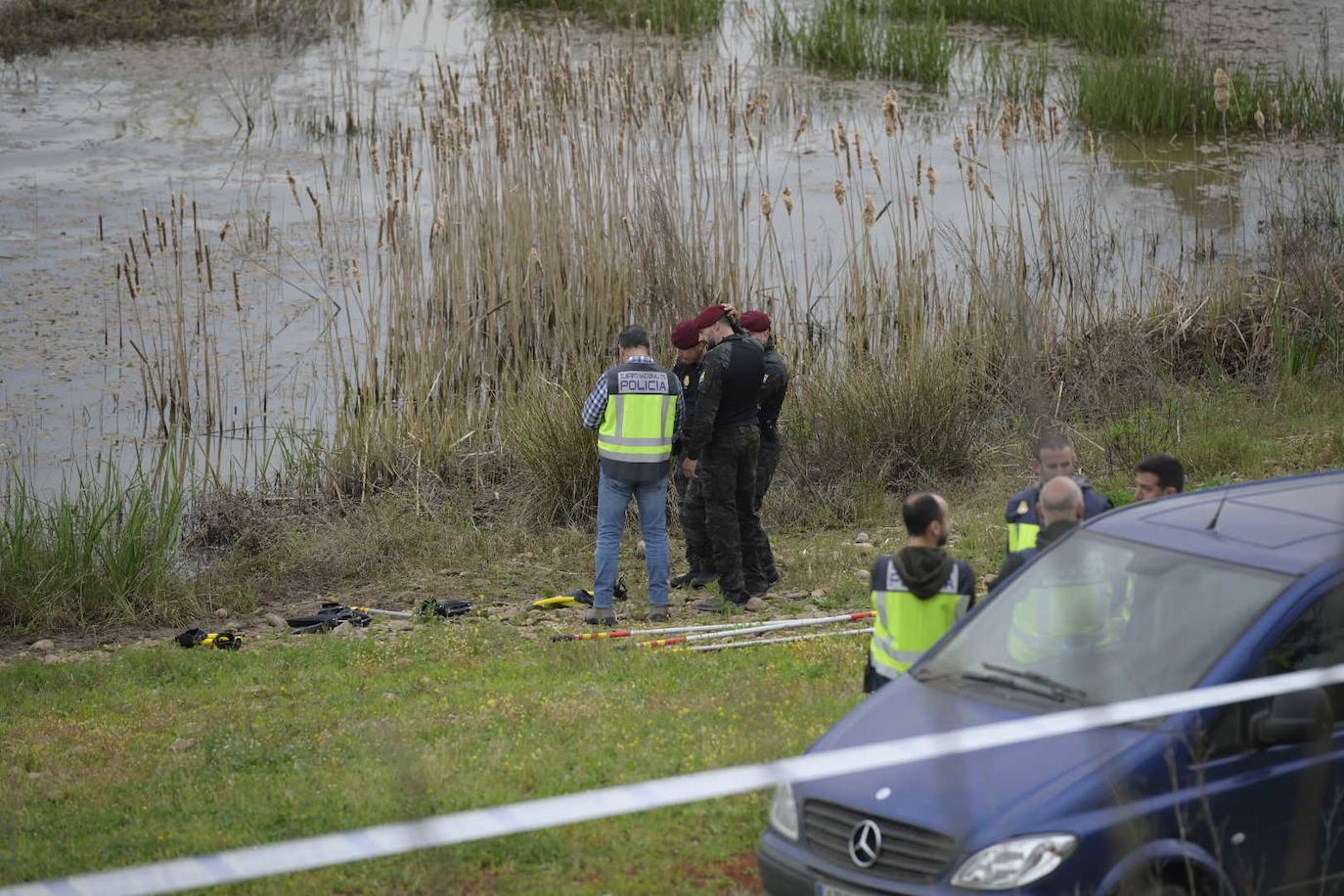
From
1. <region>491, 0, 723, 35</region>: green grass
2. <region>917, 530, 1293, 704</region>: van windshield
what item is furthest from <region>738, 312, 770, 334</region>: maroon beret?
<region>491, 0, 723, 35</region>: green grass

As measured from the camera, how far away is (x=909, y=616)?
599 centimetres

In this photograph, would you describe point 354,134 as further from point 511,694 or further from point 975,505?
point 511,694

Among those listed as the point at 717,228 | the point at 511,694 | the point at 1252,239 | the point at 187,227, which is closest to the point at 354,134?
the point at 187,227

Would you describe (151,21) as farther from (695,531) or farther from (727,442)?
(727,442)

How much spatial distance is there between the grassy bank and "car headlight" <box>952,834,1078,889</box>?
70.3 ft

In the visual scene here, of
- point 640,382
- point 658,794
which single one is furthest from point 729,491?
point 658,794

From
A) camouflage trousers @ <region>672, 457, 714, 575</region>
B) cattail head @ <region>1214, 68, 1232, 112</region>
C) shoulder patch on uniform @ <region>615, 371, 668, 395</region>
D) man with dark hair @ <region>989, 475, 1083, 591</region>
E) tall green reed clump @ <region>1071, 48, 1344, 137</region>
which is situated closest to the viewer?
man with dark hair @ <region>989, 475, 1083, 591</region>

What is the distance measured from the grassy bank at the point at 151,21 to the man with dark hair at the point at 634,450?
1612 centimetres

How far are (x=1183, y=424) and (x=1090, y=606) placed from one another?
7564mm

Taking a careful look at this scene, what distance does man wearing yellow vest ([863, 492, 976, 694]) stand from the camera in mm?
5945

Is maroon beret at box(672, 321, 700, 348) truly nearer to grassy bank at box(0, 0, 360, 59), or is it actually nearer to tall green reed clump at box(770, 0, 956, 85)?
tall green reed clump at box(770, 0, 956, 85)

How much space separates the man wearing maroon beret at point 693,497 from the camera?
32.9 feet

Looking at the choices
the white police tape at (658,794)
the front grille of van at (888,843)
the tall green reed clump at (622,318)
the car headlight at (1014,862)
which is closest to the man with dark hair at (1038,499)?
the white police tape at (658,794)

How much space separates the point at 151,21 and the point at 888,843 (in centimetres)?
2251
